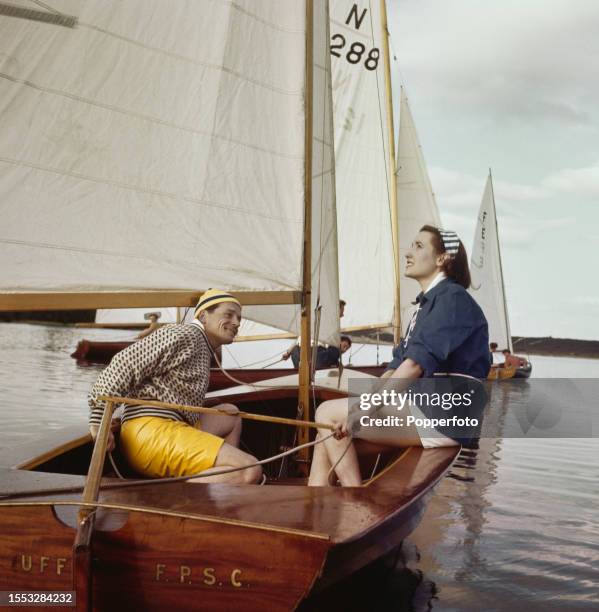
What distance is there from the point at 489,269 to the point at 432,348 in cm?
2198

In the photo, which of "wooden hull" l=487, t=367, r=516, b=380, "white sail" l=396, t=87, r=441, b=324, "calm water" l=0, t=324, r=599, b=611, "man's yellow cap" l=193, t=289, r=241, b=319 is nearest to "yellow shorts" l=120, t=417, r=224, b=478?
"man's yellow cap" l=193, t=289, r=241, b=319

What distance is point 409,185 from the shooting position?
16453 mm

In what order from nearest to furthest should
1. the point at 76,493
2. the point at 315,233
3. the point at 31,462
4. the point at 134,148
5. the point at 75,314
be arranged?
the point at 76,493, the point at 31,462, the point at 134,148, the point at 315,233, the point at 75,314

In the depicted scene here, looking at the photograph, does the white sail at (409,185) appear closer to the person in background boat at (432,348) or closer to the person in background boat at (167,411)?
the person in background boat at (432,348)

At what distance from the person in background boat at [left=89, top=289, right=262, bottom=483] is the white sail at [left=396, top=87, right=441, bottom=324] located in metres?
13.3

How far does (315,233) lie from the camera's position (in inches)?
205

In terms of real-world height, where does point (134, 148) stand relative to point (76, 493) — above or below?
above

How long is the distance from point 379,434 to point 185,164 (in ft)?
5.97

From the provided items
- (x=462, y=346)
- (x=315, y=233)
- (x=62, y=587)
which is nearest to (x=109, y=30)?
(x=315, y=233)

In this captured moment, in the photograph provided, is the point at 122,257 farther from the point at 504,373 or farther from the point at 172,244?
the point at 504,373

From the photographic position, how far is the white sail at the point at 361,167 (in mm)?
12688

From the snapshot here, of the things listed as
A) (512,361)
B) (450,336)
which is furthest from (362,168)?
(512,361)

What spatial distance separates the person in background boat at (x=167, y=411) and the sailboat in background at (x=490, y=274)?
21377 mm

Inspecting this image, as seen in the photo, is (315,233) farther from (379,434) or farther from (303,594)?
(303,594)
